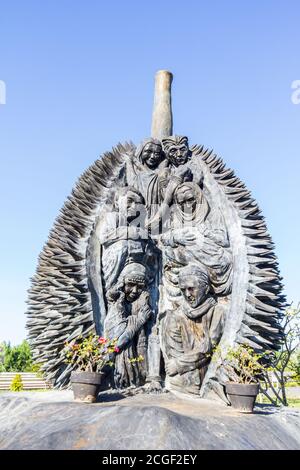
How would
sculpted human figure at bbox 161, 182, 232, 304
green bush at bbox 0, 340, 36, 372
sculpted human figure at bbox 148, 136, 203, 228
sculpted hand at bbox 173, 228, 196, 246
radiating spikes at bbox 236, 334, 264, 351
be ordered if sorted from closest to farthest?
radiating spikes at bbox 236, 334, 264, 351 < sculpted human figure at bbox 161, 182, 232, 304 < sculpted hand at bbox 173, 228, 196, 246 < sculpted human figure at bbox 148, 136, 203, 228 < green bush at bbox 0, 340, 36, 372

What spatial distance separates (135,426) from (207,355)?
244cm

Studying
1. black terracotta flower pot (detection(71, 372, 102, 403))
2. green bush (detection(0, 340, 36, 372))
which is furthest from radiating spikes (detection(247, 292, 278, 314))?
green bush (detection(0, 340, 36, 372))

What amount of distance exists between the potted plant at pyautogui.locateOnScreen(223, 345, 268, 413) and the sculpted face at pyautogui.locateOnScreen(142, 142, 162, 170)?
3.26 m

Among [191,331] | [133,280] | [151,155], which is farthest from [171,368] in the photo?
[151,155]

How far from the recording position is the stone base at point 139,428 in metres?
4.00

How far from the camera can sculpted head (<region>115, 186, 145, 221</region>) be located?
7.04 metres

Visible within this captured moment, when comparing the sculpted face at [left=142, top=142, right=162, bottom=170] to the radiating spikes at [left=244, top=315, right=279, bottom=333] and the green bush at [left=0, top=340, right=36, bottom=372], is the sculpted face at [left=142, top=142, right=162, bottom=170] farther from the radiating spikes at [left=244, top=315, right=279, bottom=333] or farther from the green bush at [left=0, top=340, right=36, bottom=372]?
the green bush at [left=0, top=340, right=36, bottom=372]

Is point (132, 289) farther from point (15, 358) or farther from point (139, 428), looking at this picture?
point (15, 358)

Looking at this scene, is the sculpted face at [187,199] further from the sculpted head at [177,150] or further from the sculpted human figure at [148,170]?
the sculpted head at [177,150]

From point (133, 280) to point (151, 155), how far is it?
2.15 metres

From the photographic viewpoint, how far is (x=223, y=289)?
6.76m

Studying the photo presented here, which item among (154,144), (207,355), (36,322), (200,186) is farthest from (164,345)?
(154,144)

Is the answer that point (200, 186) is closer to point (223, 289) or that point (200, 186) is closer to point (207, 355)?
point (223, 289)

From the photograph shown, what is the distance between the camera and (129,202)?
7121 millimetres
